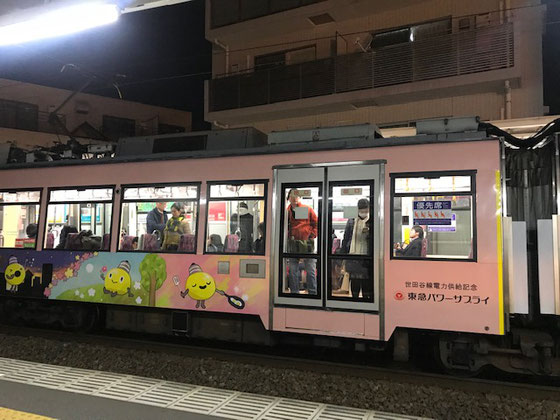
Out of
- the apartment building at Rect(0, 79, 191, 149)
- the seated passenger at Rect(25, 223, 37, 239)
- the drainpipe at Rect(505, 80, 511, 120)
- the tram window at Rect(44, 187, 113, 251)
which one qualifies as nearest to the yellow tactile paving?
the tram window at Rect(44, 187, 113, 251)

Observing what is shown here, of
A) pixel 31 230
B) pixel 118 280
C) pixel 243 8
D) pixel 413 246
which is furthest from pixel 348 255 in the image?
pixel 243 8

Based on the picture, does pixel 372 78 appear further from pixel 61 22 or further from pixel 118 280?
pixel 61 22

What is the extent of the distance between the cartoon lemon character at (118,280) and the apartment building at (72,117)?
15360 millimetres

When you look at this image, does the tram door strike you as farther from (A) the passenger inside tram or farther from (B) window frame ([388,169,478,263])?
(B) window frame ([388,169,478,263])

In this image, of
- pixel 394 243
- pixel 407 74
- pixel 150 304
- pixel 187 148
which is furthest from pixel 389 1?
pixel 150 304

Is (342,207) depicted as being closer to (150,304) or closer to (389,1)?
(150,304)

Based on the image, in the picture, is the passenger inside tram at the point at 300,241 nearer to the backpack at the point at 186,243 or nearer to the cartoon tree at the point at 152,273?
the backpack at the point at 186,243

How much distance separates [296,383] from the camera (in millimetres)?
5270

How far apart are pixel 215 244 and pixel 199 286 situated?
66 cm

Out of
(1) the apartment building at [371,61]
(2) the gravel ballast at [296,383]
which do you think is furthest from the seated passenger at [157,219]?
(1) the apartment building at [371,61]

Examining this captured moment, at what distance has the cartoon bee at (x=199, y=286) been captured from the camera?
258 inches

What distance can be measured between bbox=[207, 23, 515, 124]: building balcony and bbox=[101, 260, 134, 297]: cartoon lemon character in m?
9.09

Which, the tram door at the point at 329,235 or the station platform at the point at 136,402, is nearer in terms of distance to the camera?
the station platform at the point at 136,402

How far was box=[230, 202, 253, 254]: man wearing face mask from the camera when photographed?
6.43 metres
